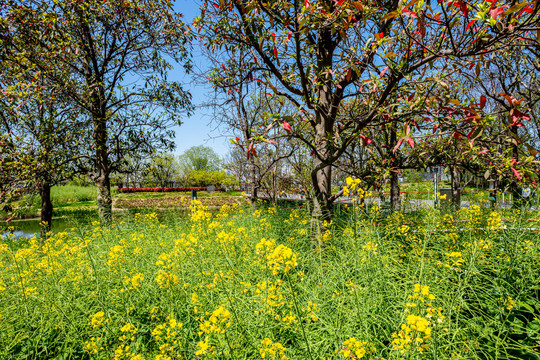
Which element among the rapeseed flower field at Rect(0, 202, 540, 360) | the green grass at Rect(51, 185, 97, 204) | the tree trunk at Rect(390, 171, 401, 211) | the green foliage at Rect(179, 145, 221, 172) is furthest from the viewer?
the green foliage at Rect(179, 145, 221, 172)

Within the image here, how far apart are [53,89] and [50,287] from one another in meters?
5.50

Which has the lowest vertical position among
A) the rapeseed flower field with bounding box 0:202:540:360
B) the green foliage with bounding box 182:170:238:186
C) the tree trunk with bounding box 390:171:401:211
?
the rapeseed flower field with bounding box 0:202:540:360

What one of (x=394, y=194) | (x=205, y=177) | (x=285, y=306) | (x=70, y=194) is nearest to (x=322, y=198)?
(x=285, y=306)

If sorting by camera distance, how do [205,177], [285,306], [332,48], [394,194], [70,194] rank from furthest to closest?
1. [205,177]
2. [70,194]
3. [394,194]
4. [332,48]
5. [285,306]

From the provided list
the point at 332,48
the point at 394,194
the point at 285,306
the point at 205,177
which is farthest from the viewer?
the point at 205,177

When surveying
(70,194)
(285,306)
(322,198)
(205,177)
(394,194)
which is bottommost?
(285,306)

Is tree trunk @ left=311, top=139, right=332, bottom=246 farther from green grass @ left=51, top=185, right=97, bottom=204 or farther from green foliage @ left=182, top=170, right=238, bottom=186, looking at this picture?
green foliage @ left=182, top=170, right=238, bottom=186

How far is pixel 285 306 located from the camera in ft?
7.82

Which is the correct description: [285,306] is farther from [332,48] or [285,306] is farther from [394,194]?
[394,194]

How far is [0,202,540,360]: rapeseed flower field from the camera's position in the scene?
184cm

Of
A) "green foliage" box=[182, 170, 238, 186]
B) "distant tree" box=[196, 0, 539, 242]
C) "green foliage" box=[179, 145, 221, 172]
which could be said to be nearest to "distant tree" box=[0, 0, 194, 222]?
"distant tree" box=[196, 0, 539, 242]

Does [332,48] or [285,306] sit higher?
[332,48]

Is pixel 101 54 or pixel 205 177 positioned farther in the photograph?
pixel 205 177

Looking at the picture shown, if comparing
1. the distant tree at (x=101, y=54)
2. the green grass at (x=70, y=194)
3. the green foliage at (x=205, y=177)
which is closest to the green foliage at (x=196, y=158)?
the green foliage at (x=205, y=177)
